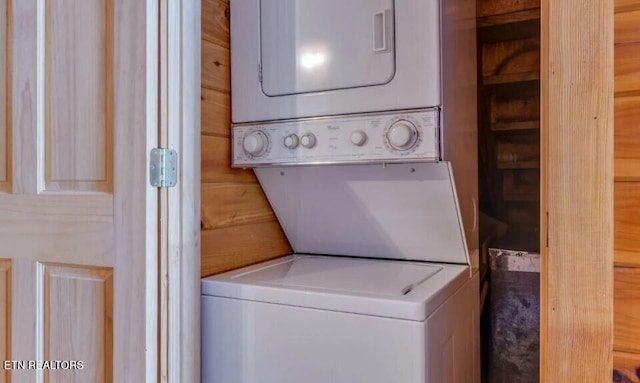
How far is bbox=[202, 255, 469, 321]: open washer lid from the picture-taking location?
108 centimetres

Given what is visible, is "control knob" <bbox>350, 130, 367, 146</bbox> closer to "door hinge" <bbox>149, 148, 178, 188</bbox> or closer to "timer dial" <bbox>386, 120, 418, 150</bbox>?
"timer dial" <bbox>386, 120, 418, 150</bbox>

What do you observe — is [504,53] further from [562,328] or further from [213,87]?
[562,328]

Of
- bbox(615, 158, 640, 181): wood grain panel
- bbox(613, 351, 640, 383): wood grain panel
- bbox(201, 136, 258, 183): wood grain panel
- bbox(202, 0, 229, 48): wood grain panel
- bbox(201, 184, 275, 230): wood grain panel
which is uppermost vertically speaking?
bbox(202, 0, 229, 48): wood grain panel

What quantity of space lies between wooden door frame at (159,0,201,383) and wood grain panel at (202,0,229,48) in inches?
5.8

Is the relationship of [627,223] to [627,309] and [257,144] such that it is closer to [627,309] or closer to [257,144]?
[627,309]

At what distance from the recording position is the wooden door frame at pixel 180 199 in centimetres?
121

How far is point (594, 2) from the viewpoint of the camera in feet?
2.29

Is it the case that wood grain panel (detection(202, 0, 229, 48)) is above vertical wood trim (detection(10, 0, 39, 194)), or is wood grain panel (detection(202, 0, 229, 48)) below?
above

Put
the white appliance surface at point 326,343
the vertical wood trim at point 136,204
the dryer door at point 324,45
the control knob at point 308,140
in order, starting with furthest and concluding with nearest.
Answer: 1. the control knob at point 308,140
2. the dryer door at point 324,45
3. the vertical wood trim at point 136,204
4. the white appliance surface at point 326,343

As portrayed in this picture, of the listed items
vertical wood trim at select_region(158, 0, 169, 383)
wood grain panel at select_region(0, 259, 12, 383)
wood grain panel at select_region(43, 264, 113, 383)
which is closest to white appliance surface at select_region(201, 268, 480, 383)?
vertical wood trim at select_region(158, 0, 169, 383)

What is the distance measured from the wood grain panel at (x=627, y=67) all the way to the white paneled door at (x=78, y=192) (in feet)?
3.32

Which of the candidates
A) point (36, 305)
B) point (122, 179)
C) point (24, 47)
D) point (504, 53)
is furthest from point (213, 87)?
point (504, 53)

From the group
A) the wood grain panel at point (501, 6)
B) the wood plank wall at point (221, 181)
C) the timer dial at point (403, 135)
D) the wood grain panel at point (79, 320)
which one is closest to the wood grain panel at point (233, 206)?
the wood plank wall at point (221, 181)

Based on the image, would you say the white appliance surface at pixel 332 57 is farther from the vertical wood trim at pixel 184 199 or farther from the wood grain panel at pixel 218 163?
the vertical wood trim at pixel 184 199
